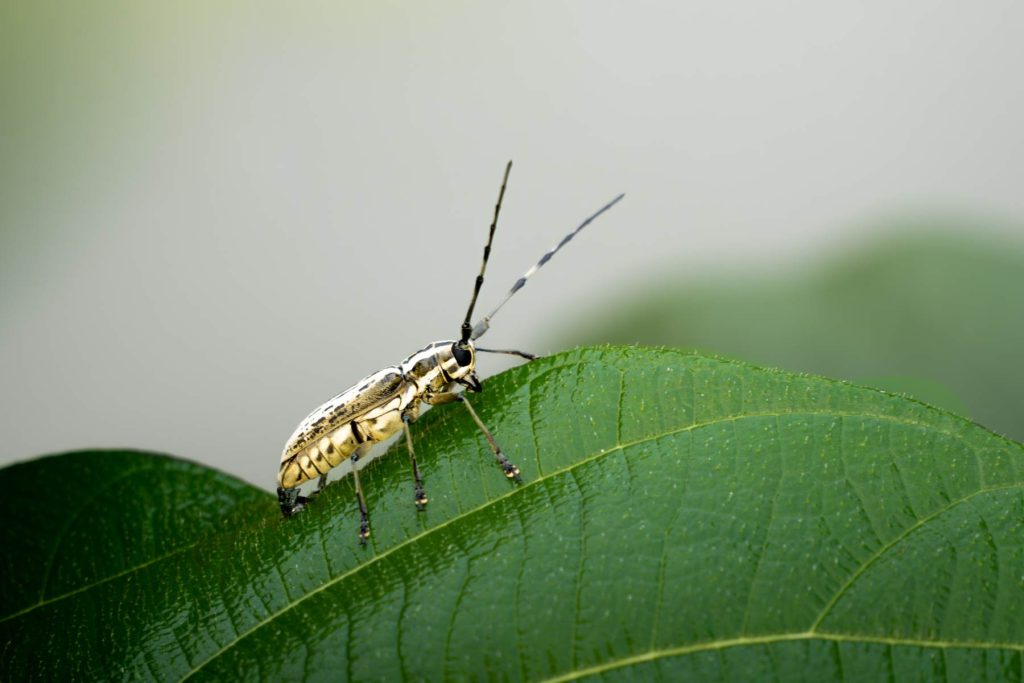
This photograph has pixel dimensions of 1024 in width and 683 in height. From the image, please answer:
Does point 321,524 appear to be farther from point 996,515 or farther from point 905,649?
point 996,515

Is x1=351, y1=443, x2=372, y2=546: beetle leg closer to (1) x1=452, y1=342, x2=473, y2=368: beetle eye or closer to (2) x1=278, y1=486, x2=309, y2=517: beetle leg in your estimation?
(2) x1=278, y1=486, x2=309, y2=517: beetle leg

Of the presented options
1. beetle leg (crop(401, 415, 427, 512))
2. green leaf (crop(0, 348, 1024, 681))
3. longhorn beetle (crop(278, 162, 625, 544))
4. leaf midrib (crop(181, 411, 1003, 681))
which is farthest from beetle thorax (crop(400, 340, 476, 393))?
leaf midrib (crop(181, 411, 1003, 681))

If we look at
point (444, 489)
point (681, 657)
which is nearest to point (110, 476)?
point (444, 489)

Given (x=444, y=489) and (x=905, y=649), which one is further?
(x=444, y=489)

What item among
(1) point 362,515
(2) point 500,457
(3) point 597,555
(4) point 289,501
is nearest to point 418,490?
A: (1) point 362,515

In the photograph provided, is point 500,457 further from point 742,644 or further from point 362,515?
point 742,644

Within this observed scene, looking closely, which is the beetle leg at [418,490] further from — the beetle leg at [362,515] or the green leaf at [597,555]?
the beetle leg at [362,515]
